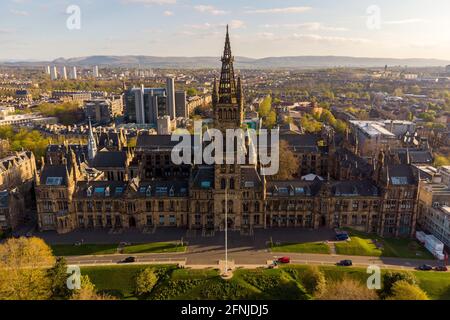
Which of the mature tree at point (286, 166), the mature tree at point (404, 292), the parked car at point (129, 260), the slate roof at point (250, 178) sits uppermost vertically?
the slate roof at point (250, 178)

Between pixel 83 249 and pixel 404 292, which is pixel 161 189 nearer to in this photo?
pixel 83 249

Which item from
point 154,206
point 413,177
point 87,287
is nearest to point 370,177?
point 413,177

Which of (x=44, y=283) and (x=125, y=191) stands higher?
(x=125, y=191)

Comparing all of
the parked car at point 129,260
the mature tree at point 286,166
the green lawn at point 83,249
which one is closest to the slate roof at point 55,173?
the green lawn at point 83,249

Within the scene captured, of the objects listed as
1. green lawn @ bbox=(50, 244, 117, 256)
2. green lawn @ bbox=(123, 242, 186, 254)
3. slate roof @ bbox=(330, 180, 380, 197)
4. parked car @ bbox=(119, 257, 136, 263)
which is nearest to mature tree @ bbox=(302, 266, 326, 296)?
slate roof @ bbox=(330, 180, 380, 197)

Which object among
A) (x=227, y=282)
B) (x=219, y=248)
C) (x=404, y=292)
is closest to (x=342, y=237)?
(x=404, y=292)

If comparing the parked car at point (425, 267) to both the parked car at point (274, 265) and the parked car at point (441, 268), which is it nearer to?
the parked car at point (441, 268)

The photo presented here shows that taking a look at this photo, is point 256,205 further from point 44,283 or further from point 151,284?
point 44,283
